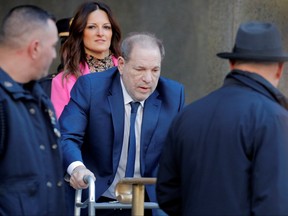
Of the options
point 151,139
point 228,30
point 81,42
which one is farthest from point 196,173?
point 228,30

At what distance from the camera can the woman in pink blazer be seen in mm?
7281

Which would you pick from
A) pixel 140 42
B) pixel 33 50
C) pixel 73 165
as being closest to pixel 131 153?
pixel 73 165

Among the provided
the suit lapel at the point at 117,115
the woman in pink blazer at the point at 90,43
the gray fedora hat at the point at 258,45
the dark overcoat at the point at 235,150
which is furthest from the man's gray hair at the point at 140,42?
the dark overcoat at the point at 235,150

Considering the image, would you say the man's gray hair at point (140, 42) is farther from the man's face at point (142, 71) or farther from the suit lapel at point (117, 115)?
the suit lapel at point (117, 115)

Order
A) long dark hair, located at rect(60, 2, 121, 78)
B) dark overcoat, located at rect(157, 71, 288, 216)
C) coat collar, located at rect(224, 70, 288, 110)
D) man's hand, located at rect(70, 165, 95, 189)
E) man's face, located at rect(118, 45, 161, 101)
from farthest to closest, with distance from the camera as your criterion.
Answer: long dark hair, located at rect(60, 2, 121, 78) < man's face, located at rect(118, 45, 161, 101) < man's hand, located at rect(70, 165, 95, 189) < coat collar, located at rect(224, 70, 288, 110) < dark overcoat, located at rect(157, 71, 288, 216)

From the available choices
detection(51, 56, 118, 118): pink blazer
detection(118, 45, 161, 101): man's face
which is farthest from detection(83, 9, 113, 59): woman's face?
detection(118, 45, 161, 101): man's face

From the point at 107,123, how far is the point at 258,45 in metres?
1.66

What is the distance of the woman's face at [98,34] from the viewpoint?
24.1ft

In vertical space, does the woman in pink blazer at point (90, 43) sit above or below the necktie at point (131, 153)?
above

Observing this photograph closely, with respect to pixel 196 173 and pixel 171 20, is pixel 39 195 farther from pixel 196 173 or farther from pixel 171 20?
pixel 171 20

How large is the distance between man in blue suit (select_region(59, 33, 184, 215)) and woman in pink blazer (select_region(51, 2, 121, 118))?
792 mm

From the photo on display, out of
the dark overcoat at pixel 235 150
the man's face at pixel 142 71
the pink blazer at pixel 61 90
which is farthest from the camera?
the pink blazer at pixel 61 90

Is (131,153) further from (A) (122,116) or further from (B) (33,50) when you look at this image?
(B) (33,50)

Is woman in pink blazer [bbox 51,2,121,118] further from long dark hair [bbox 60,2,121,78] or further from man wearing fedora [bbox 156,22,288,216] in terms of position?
man wearing fedora [bbox 156,22,288,216]
